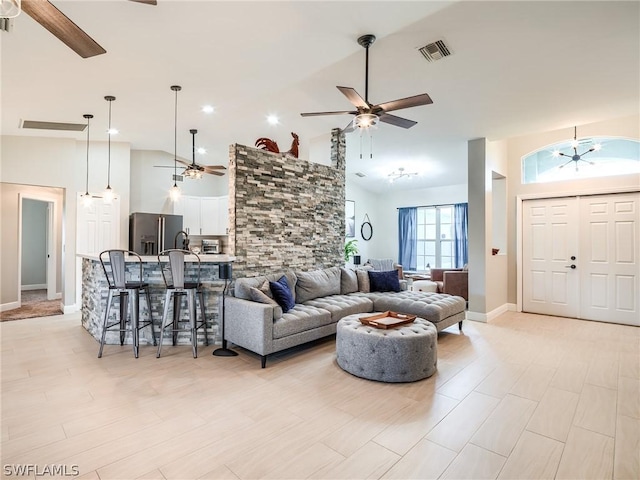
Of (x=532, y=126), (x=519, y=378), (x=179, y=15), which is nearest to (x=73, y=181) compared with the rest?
(x=179, y=15)

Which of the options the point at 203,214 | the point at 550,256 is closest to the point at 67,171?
the point at 203,214

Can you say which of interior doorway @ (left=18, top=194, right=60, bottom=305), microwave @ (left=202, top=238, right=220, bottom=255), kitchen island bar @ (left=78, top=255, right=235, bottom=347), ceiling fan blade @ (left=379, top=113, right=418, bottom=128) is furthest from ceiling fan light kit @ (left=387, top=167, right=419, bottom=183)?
interior doorway @ (left=18, top=194, right=60, bottom=305)

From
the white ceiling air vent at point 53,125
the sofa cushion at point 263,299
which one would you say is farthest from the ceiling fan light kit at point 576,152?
the white ceiling air vent at point 53,125

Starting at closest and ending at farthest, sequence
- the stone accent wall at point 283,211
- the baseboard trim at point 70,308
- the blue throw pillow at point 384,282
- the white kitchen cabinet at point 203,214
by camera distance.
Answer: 1. the stone accent wall at point 283,211
2. the blue throw pillow at point 384,282
3. the baseboard trim at point 70,308
4. the white kitchen cabinet at point 203,214

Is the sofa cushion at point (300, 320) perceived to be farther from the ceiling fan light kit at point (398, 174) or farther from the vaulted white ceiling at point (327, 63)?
the ceiling fan light kit at point (398, 174)

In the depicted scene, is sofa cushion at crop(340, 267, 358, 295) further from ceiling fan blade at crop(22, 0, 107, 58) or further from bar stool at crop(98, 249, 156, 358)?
ceiling fan blade at crop(22, 0, 107, 58)

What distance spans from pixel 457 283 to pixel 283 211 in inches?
142

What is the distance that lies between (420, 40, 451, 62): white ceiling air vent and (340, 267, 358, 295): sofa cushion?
3106 millimetres

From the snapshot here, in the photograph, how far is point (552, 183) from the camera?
18.9 feet

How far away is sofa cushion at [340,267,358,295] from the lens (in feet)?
17.0

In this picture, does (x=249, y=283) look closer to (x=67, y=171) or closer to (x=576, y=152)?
(x=67, y=171)

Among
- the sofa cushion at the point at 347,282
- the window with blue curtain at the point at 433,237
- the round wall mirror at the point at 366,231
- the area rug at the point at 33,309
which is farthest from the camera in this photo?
the round wall mirror at the point at 366,231

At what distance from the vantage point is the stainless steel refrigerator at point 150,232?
665 centimetres

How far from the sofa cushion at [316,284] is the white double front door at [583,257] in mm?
3656
